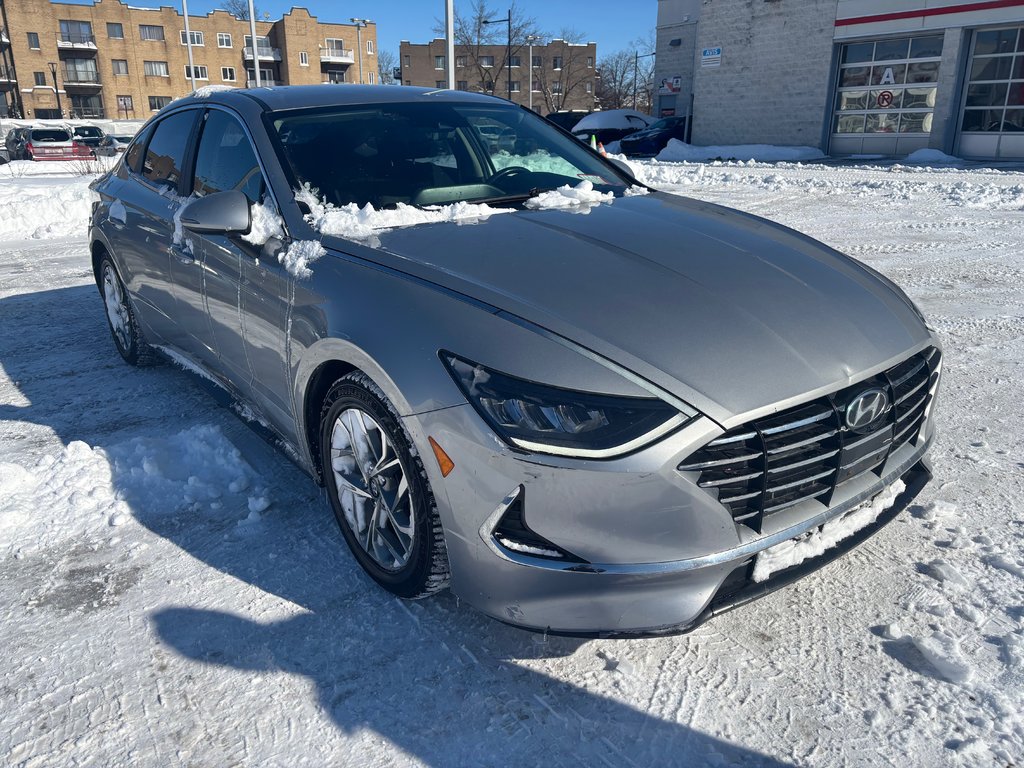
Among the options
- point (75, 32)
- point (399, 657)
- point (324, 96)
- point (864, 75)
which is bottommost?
point (399, 657)

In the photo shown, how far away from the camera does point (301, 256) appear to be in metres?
2.77

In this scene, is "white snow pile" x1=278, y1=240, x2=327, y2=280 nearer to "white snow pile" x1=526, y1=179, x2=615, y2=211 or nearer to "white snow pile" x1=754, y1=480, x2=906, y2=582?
"white snow pile" x1=526, y1=179, x2=615, y2=211

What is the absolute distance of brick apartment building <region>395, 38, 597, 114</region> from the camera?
68.6 meters

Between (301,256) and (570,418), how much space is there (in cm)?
131

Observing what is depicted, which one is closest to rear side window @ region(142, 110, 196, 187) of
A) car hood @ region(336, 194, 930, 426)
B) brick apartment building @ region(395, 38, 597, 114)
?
car hood @ region(336, 194, 930, 426)

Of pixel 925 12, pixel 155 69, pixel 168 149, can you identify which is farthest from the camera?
pixel 155 69

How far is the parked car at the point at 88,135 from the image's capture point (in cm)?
2980

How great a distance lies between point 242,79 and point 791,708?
78.0m

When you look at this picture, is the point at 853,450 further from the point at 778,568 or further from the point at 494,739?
the point at 494,739

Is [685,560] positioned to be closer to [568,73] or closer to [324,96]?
[324,96]

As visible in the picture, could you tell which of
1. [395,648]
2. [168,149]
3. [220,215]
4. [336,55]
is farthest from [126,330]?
[336,55]

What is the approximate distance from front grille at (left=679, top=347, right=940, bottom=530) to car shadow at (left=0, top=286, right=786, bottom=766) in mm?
605

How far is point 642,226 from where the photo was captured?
2.98 m

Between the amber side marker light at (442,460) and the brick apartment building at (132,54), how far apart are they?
60003mm
